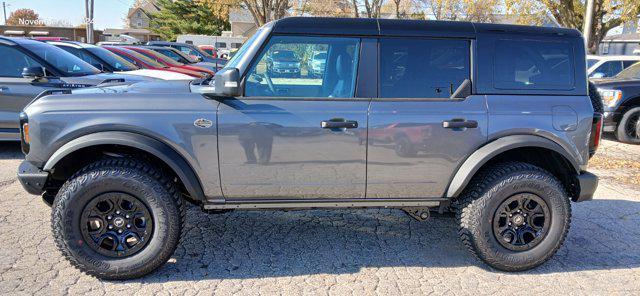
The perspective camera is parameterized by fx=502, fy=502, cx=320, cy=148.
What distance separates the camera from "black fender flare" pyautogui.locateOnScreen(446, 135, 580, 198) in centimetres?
358

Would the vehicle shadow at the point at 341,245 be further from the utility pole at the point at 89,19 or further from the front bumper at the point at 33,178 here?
the utility pole at the point at 89,19

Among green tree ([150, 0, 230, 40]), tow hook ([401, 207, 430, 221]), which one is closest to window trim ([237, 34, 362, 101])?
tow hook ([401, 207, 430, 221])

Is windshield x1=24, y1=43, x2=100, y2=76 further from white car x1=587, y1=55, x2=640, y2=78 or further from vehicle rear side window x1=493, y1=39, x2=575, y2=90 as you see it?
white car x1=587, y1=55, x2=640, y2=78

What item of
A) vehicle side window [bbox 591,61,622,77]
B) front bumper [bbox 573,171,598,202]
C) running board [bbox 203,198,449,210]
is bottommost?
running board [bbox 203,198,449,210]

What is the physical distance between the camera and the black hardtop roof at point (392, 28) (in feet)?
11.7

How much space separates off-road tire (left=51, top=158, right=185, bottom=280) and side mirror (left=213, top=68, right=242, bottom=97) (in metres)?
0.75

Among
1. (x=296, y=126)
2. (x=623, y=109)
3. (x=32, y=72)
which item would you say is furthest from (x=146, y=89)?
(x=623, y=109)

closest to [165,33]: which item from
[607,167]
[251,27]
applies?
[251,27]

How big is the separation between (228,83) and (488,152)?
1881 millimetres

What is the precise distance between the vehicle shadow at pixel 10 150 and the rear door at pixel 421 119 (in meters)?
5.84

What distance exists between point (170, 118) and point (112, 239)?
37.7 inches

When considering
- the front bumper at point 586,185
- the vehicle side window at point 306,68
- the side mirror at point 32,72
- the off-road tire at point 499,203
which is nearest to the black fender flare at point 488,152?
the off-road tire at point 499,203

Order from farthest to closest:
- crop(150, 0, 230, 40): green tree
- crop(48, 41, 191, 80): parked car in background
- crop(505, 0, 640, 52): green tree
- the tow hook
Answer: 1. crop(150, 0, 230, 40): green tree
2. crop(505, 0, 640, 52): green tree
3. crop(48, 41, 191, 80): parked car in background
4. the tow hook

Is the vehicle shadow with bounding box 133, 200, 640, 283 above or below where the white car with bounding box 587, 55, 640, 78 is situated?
below
